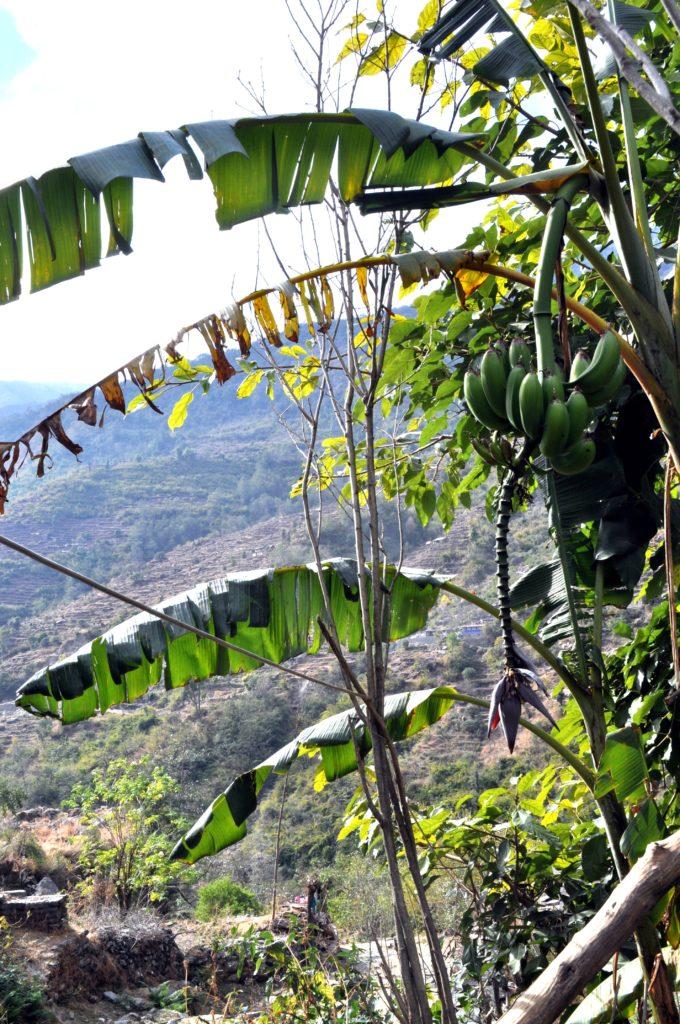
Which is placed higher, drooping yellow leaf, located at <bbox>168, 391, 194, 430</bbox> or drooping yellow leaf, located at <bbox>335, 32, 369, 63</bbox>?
drooping yellow leaf, located at <bbox>335, 32, 369, 63</bbox>

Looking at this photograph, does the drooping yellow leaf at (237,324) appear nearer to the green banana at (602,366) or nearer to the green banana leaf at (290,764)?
the green banana at (602,366)

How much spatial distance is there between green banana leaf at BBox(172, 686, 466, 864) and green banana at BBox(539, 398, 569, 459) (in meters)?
1.27

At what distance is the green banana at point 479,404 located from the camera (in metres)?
1.26

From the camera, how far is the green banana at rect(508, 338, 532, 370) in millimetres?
1219

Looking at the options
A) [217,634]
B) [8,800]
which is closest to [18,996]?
[217,634]

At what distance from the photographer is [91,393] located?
1.71m

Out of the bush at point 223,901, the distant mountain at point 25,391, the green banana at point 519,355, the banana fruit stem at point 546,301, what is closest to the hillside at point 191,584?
the green banana at point 519,355

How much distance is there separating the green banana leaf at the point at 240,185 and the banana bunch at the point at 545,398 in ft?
1.88

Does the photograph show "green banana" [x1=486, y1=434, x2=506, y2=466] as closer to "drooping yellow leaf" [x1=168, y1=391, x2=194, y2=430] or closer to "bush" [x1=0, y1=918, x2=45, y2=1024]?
"drooping yellow leaf" [x1=168, y1=391, x2=194, y2=430]

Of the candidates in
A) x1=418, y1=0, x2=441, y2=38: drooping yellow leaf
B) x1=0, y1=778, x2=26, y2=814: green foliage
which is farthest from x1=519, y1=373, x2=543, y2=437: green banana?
x1=0, y1=778, x2=26, y2=814: green foliage

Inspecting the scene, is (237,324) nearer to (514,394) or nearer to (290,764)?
(514,394)

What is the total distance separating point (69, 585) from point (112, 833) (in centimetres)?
2883

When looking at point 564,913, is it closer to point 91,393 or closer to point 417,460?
point 417,460

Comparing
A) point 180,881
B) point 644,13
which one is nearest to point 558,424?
point 644,13
